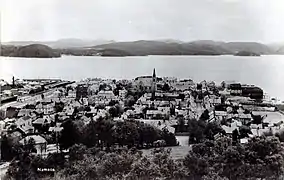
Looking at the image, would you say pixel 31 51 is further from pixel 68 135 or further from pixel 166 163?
pixel 166 163

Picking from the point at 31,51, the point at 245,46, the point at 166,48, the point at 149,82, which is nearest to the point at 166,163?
the point at 149,82

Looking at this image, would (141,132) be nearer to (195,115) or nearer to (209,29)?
(195,115)

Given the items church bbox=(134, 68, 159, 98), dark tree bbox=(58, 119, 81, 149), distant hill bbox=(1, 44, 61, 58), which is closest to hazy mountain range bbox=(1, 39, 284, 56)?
distant hill bbox=(1, 44, 61, 58)

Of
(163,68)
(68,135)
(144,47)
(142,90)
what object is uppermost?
(144,47)

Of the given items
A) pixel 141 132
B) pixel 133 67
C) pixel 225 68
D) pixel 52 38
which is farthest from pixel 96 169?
pixel 225 68

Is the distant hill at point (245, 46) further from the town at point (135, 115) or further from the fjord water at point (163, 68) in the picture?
the town at point (135, 115)

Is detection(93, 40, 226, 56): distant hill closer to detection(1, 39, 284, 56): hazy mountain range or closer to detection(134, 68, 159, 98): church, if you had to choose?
detection(1, 39, 284, 56): hazy mountain range
